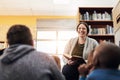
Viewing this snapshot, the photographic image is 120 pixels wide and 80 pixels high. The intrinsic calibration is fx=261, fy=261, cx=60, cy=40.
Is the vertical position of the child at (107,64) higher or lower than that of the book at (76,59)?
higher

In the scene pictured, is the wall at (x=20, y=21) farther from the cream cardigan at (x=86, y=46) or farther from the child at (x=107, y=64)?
the child at (x=107, y=64)

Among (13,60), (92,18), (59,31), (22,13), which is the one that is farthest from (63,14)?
(13,60)

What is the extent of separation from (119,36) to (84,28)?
3.72 ft

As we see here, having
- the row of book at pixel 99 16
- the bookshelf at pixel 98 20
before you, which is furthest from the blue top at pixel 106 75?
the row of book at pixel 99 16

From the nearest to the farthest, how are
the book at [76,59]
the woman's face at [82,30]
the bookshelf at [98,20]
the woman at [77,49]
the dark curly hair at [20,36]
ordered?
1. the dark curly hair at [20,36]
2. the book at [76,59]
3. the woman at [77,49]
4. the woman's face at [82,30]
5. the bookshelf at [98,20]

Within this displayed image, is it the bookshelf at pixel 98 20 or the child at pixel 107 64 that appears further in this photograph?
the bookshelf at pixel 98 20

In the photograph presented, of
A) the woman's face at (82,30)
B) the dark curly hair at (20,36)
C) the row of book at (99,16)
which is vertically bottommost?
the dark curly hair at (20,36)

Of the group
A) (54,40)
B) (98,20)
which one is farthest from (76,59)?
(54,40)

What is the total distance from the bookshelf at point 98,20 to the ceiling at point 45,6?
96 cm

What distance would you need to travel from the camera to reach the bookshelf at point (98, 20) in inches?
224

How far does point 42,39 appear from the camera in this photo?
7.96m

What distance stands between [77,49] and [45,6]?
12.8ft

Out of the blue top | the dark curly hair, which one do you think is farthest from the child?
the dark curly hair

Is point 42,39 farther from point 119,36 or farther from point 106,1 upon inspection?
point 119,36
